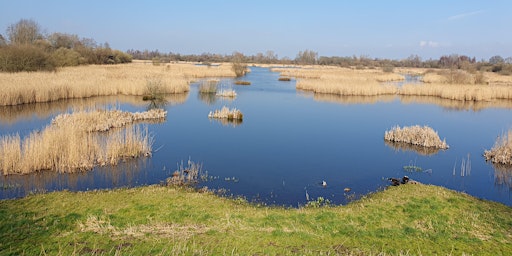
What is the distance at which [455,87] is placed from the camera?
105 ft

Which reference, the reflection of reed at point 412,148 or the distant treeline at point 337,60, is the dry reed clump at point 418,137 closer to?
the reflection of reed at point 412,148

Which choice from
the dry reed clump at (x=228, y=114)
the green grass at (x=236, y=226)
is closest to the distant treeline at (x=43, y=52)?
the dry reed clump at (x=228, y=114)

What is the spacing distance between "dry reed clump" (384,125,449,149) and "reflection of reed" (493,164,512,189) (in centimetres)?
251

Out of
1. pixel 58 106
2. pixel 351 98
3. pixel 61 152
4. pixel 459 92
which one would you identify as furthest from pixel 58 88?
pixel 459 92

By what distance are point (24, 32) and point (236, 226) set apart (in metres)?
47.1

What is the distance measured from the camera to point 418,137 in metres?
15.9

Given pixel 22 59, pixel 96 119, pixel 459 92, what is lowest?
pixel 96 119

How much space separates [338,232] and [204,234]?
2.31 m

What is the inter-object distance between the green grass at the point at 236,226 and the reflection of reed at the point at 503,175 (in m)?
2.95

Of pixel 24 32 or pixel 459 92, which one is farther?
pixel 24 32

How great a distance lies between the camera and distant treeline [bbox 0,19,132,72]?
29462 millimetres

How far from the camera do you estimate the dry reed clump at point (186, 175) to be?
34.1ft

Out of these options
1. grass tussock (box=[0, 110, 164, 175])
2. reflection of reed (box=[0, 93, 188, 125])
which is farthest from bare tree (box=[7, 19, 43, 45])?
grass tussock (box=[0, 110, 164, 175])

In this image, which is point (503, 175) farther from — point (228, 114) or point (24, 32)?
point (24, 32)
